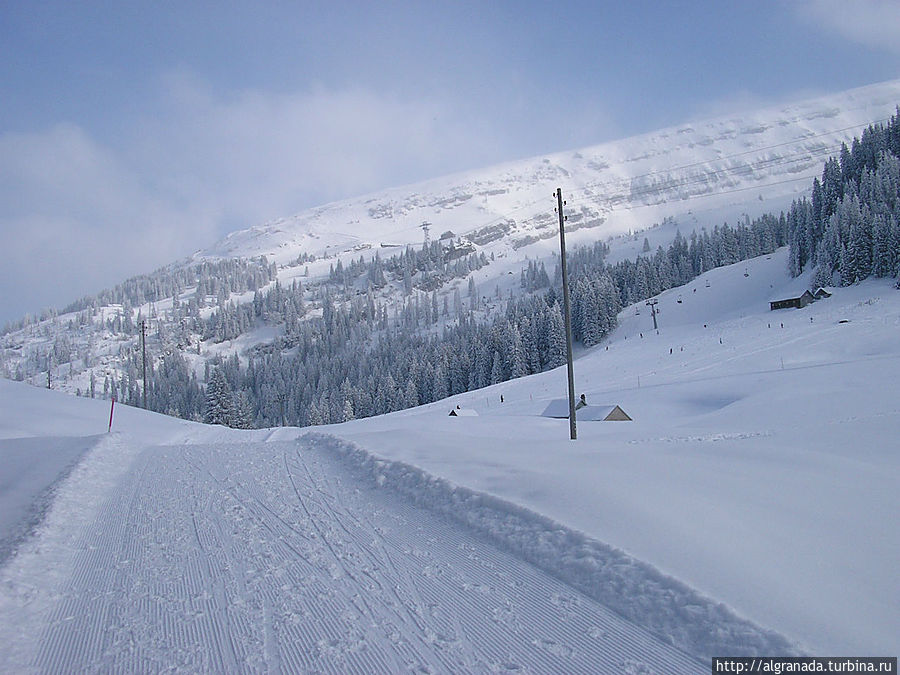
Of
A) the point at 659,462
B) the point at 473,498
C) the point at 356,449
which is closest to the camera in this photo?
the point at 473,498

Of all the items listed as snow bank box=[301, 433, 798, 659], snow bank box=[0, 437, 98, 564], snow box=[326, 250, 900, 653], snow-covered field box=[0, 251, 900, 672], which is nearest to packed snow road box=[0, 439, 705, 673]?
snow-covered field box=[0, 251, 900, 672]

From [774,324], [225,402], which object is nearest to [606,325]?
[774,324]

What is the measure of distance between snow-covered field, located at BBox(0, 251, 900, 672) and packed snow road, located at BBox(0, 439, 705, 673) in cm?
3

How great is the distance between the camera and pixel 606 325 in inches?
3418

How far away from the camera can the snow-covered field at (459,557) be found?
3811 mm

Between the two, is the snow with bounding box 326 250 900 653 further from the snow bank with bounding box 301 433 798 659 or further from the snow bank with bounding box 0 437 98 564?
the snow bank with bounding box 0 437 98 564

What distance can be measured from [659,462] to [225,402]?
53.6 meters

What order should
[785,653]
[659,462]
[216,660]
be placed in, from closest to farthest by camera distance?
[785,653], [216,660], [659,462]

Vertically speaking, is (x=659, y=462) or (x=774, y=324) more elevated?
(x=774, y=324)

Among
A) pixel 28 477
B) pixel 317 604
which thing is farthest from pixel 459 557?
pixel 28 477

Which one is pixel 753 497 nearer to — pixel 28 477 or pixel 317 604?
pixel 317 604

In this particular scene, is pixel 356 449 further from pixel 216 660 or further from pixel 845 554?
pixel 845 554

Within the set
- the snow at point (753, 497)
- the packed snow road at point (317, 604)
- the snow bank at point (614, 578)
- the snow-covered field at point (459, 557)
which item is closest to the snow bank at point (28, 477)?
the snow-covered field at point (459, 557)

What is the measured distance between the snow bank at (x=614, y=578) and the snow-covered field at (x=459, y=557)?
18 millimetres
